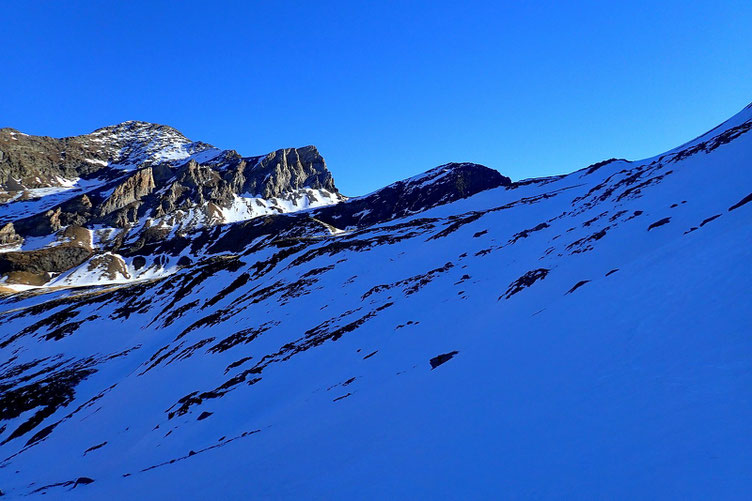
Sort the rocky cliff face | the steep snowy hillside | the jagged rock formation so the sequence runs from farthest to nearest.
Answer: the jagged rock formation → the rocky cliff face → the steep snowy hillside

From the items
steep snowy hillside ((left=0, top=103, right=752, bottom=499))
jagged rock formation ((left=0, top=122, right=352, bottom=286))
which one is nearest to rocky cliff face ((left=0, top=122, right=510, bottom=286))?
jagged rock formation ((left=0, top=122, right=352, bottom=286))

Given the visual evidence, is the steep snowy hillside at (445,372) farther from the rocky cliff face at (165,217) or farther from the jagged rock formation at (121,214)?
the jagged rock formation at (121,214)

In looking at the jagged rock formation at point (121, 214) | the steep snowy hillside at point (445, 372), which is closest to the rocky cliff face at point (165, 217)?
the jagged rock formation at point (121, 214)

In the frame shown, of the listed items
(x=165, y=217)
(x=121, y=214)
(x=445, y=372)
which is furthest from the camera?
(x=165, y=217)

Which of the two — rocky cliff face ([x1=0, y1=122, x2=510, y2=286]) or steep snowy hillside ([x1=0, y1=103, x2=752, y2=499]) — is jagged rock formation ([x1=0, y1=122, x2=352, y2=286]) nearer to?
rocky cliff face ([x1=0, y1=122, x2=510, y2=286])

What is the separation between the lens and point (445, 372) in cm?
1605

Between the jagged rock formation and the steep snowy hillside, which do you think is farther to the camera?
the jagged rock formation

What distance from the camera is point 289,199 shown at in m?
199

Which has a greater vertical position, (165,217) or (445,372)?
(165,217)

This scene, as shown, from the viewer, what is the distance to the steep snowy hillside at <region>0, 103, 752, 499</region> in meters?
7.75

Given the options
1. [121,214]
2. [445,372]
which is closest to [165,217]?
[121,214]

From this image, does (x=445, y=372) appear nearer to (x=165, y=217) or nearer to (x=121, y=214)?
(x=165, y=217)

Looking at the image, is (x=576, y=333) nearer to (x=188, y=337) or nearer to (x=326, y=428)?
(x=326, y=428)

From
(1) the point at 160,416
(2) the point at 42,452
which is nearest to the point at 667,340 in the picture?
(1) the point at 160,416
